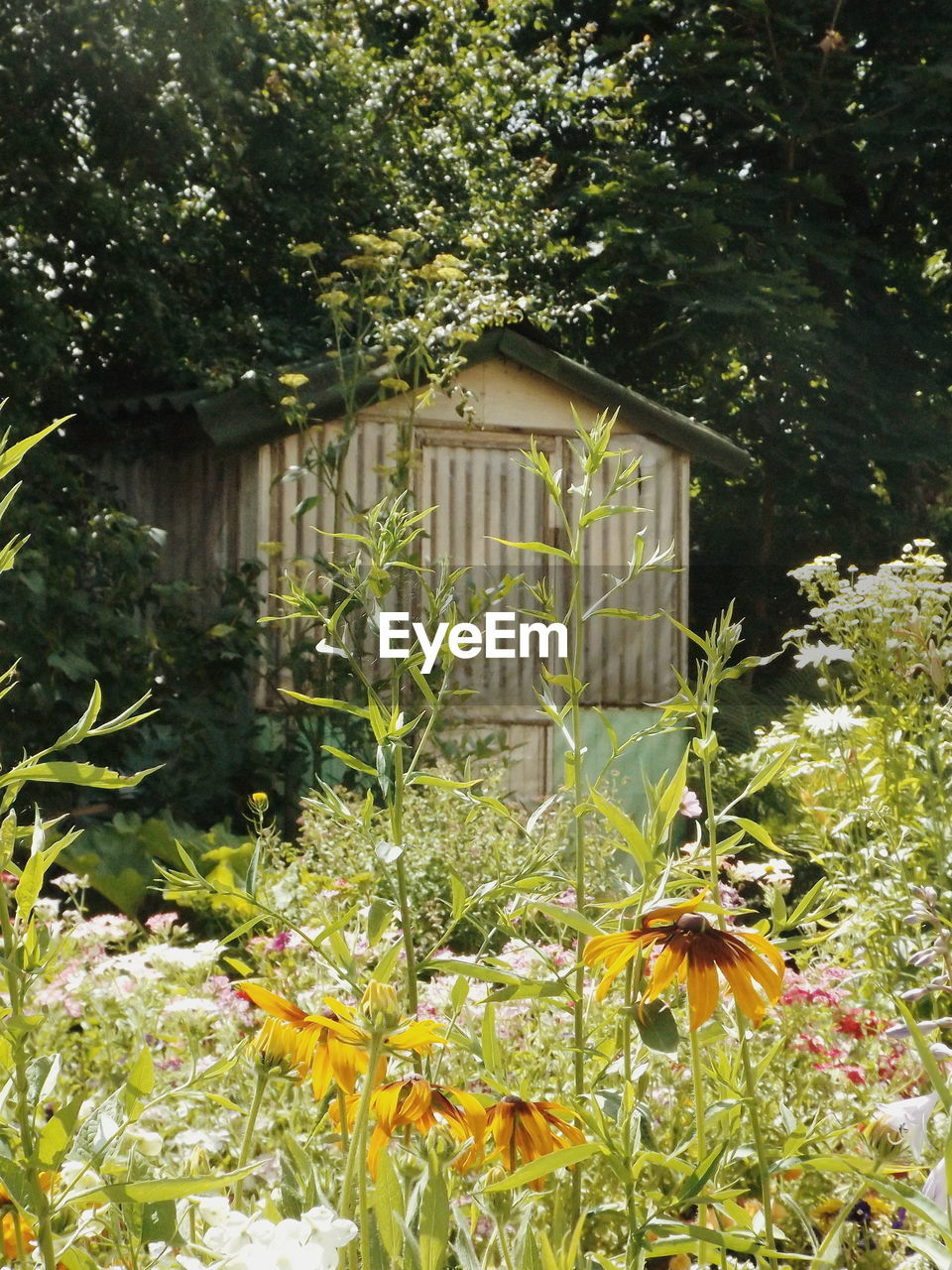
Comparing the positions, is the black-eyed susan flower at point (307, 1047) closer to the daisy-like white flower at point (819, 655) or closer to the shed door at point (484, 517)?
the daisy-like white flower at point (819, 655)

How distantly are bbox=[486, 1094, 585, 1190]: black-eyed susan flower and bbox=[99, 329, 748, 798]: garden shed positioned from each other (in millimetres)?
6866

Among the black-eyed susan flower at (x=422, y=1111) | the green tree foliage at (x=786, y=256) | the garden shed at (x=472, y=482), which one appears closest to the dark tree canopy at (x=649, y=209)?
the green tree foliage at (x=786, y=256)

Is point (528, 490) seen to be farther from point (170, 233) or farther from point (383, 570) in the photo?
point (383, 570)

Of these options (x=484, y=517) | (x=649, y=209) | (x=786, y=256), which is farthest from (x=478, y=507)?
(x=786, y=256)

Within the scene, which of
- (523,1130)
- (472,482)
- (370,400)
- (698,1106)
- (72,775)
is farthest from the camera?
(472,482)

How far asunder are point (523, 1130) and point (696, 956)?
226 mm

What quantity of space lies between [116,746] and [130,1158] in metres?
6.12

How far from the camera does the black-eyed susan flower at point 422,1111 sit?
39.9 inches

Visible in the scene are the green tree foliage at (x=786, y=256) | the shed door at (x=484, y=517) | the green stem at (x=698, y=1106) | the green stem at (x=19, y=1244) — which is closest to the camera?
the green stem at (x=19, y=1244)

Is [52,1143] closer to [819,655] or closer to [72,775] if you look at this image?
[72,775]

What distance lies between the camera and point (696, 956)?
979 mm

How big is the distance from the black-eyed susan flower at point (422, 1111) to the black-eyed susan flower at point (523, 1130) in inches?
0.9

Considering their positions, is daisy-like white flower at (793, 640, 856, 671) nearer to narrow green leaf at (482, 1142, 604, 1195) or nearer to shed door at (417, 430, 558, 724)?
narrow green leaf at (482, 1142, 604, 1195)

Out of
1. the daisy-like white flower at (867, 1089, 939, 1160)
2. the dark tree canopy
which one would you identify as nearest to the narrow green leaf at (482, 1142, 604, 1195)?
the daisy-like white flower at (867, 1089, 939, 1160)
